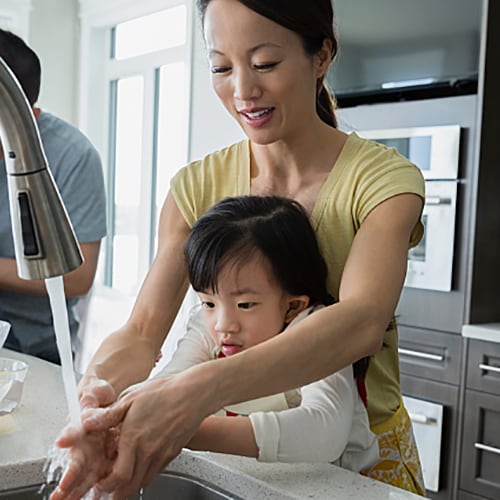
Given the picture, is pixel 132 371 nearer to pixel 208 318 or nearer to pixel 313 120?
pixel 208 318

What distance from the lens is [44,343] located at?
1942 millimetres

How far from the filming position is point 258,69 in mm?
1166

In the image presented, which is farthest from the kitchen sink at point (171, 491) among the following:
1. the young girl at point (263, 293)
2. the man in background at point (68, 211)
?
the man in background at point (68, 211)

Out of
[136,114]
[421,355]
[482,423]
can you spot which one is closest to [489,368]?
[482,423]

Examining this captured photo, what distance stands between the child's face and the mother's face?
A: 0.20 metres

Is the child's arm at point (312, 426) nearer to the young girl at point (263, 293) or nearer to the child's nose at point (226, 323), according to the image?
the young girl at point (263, 293)

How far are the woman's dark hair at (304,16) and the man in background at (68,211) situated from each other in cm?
77

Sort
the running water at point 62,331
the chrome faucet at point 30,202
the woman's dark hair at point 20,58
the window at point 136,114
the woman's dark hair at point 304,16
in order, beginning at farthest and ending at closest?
1. the window at point 136,114
2. the woman's dark hair at point 20,58
3. the woman's dark hair at point 304,16
4. the running water at point 62,331
5. the chrome faucet at point 30,202

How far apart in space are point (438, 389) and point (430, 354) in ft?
0.40

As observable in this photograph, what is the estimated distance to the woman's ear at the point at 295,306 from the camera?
1237mm

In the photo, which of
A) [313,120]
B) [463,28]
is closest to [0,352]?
[313,120]

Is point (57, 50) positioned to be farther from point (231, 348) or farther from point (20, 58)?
point (231, 348)

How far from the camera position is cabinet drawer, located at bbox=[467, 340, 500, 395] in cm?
255

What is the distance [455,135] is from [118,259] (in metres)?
2.91
